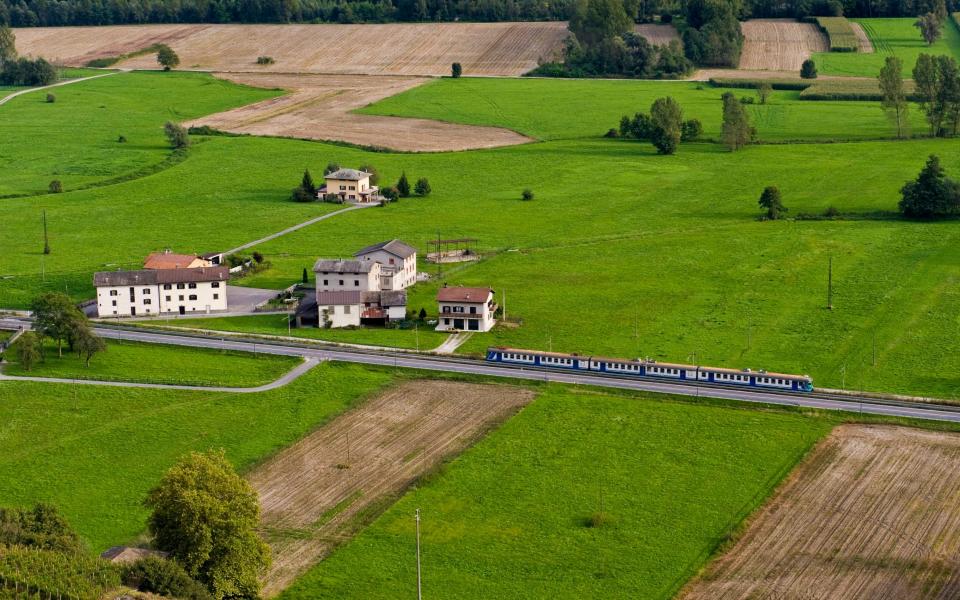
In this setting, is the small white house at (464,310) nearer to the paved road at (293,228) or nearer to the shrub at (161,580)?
the paved road at (293,228)

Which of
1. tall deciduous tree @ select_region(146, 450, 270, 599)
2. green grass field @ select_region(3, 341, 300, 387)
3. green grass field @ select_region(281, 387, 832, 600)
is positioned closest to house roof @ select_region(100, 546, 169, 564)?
tall deciduous tree @ select_region(146, 450, 270, 599)

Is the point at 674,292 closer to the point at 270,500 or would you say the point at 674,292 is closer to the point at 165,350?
the point at 165,350

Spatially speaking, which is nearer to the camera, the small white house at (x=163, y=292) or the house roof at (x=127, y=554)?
the house roof at (x=127, y=554)

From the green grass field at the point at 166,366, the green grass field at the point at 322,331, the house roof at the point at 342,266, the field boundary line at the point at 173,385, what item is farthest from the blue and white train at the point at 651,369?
the house roof at the point at 342,266

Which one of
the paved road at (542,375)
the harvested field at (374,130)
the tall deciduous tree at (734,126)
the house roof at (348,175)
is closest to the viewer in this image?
the paved road at (542,375)

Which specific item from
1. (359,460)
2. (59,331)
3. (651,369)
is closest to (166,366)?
(59,331)

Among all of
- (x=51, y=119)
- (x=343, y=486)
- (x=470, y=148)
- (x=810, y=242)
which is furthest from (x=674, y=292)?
(x=51, y=119)
